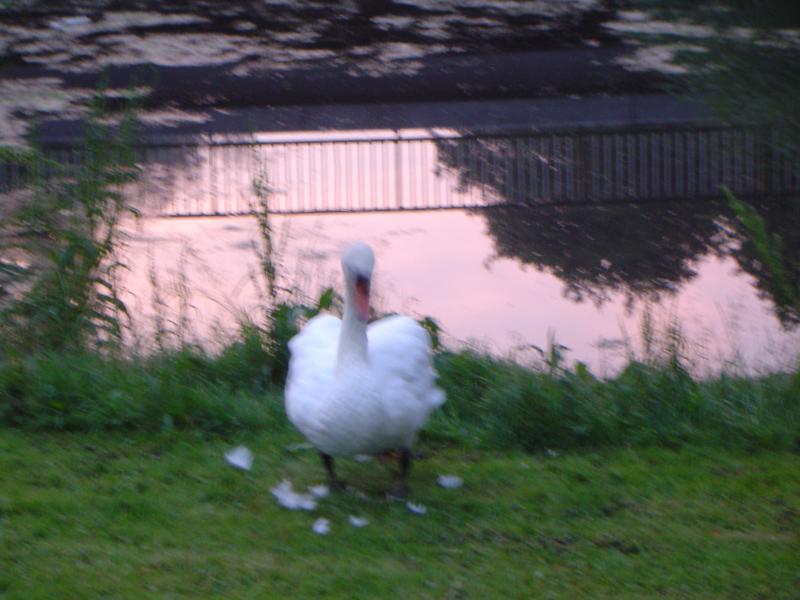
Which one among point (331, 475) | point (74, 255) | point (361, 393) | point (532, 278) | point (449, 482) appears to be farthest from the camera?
point (532, 278)

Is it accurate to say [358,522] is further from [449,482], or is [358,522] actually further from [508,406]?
[508,406]

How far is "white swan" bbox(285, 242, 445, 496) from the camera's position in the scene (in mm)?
5328

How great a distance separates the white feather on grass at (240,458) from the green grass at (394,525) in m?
0.05

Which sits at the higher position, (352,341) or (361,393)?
(352,341)

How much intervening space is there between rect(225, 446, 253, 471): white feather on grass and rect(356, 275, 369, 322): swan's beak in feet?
3.81

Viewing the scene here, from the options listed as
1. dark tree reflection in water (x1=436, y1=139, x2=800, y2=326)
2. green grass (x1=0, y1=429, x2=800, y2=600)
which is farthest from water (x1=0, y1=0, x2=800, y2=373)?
green grass (x1=0, y1=429, x2=800, y2=600)

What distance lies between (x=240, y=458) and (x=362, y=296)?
1.24 meters

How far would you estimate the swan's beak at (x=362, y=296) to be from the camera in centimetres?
546

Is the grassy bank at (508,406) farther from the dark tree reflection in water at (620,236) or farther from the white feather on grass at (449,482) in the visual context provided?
the dark tree reflection in water at (620,236)

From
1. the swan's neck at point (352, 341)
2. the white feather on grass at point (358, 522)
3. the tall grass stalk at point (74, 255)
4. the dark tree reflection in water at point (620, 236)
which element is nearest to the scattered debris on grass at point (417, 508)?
the white feather on grass at point (358, 522)

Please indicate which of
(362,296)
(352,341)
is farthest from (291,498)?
(362,296)

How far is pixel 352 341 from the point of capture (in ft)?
17.9

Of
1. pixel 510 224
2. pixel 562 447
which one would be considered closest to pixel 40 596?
pixel 562 447

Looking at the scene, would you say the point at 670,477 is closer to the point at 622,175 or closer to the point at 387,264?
the point at 387,264
